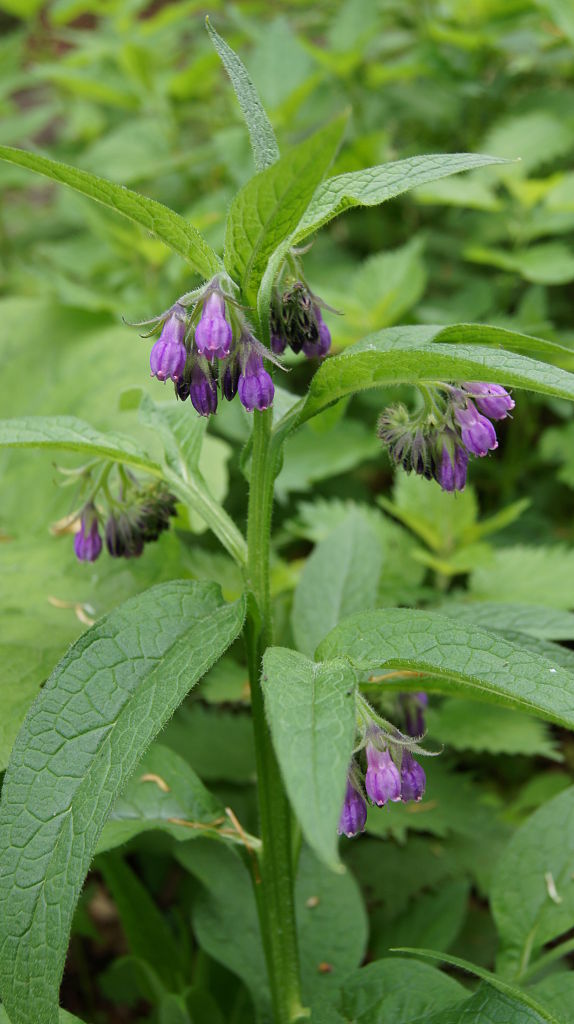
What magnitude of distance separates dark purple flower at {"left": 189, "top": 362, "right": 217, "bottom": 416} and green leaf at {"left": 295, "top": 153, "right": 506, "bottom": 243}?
0.23 metres

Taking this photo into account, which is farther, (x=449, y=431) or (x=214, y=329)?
(x=449, y=431)

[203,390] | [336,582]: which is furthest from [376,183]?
[336,582]

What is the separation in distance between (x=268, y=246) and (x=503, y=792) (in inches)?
80.3

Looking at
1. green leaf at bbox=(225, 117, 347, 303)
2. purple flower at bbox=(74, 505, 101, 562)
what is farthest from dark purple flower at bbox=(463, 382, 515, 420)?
purple flower at bbox=(74, 505, 101, 562)

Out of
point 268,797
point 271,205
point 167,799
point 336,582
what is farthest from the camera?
point 336,582

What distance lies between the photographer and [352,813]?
140 centimetres

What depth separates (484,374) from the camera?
1270 mm

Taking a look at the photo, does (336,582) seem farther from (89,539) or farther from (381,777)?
(381,777)

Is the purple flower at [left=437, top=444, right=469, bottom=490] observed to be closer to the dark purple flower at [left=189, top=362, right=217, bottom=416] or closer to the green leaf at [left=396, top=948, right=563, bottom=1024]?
the dark purple flower at [left=189, top=362, right=217, bottom=416]

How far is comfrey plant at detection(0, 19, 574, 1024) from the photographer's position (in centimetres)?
127

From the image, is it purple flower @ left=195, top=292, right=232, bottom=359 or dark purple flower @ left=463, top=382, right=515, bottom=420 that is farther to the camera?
dark purple flower @ left=463, top=382, right=515, bottom=420

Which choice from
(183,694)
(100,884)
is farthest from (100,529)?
(100,884)

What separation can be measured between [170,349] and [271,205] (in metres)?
0.24

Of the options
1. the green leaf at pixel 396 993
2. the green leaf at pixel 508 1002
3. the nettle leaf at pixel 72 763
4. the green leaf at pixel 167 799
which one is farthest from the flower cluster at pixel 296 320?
the green leaf at pixel 396 993
